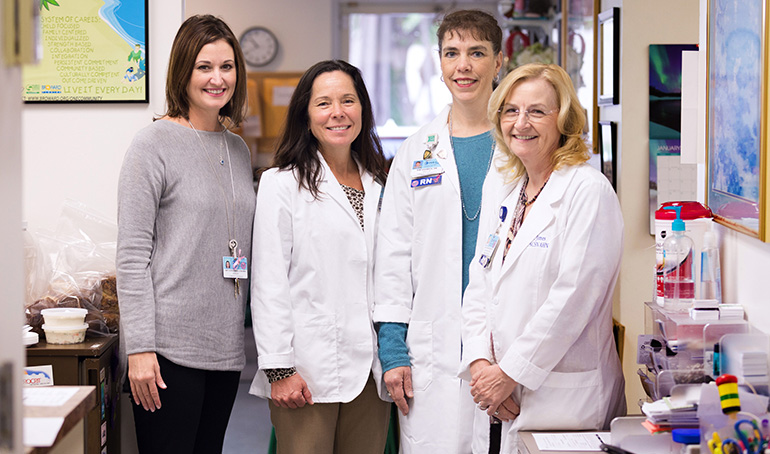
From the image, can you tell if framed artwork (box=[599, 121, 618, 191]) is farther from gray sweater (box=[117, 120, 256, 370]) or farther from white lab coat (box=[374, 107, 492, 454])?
gray sweater (box=[117, 120, 256, 370])

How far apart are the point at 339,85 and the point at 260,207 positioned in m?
0.44

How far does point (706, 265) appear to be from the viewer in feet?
5.98

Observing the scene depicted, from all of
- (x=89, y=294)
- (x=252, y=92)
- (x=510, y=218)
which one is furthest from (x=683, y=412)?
(x=252, y=92)

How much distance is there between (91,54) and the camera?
8.75ft

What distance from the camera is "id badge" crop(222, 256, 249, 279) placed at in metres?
2.21

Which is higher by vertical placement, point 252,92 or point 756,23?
point 252,92

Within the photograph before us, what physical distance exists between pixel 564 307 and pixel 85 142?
177cm

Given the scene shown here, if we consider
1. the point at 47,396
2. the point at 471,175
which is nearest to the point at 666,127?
the point at 471,175

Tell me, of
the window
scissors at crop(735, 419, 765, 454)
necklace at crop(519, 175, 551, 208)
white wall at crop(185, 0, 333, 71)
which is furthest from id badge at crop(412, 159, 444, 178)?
the window

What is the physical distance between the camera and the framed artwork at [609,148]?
3508mm

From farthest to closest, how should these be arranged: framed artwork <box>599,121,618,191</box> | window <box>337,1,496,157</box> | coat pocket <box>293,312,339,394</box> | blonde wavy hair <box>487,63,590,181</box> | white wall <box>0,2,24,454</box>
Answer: window <box>337,1,496,157</box> → framed artwork <box>599,121,618,191</box> → coat pocket <box>293,312,339,394</box> → blonde wavy hair <box>487,63,590,181</box> → white wall <box>0,2,24,454</box>

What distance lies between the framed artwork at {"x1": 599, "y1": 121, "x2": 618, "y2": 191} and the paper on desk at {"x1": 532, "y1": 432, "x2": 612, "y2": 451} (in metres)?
1.90

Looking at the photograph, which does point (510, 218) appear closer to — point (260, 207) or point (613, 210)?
point (613, 210)

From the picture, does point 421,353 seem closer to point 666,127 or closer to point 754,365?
point 754,365
